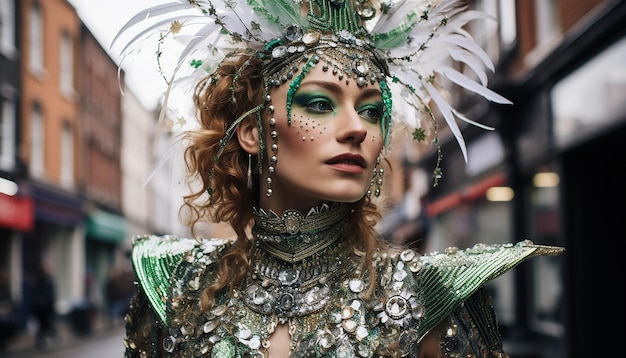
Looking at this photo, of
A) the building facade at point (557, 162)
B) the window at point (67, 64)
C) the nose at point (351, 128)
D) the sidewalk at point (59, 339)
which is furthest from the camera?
the window at point (67, 64)

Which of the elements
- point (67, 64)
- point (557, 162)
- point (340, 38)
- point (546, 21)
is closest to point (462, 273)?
point (340, 38)

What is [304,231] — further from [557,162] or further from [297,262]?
[557,162]

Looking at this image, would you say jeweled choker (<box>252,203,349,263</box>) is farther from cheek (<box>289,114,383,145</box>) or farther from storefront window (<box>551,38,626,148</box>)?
storefront window (<box>551,38,626,148</box>)

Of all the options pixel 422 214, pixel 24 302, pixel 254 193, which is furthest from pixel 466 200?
pixel 254 193

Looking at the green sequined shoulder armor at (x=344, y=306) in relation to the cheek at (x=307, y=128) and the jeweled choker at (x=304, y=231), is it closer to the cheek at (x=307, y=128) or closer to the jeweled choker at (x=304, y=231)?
the jeweled choker at (x=304, y=231)

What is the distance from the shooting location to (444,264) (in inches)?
78.8

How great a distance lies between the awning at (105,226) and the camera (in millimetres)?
24670

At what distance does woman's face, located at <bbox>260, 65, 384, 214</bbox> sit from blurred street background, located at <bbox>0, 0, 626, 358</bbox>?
0.38 meters

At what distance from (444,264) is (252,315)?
1.88 feet

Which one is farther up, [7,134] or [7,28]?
[7,28]

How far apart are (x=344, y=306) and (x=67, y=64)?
22.0m

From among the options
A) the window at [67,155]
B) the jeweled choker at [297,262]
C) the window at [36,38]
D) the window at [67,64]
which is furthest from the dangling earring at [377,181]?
the window at [67,155]

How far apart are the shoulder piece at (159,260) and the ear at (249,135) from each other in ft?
1.17

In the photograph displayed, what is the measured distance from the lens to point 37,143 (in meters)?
19.1
